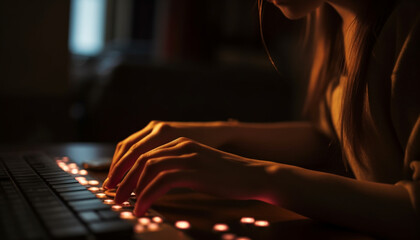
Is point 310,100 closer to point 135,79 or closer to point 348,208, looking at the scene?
point 348,208

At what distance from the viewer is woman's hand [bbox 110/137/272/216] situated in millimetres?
499

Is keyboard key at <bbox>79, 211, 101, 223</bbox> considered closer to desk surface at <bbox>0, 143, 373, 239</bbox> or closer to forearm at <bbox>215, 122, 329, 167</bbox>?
desk surface at <bbox>0, 143, 373, 239</bbox>

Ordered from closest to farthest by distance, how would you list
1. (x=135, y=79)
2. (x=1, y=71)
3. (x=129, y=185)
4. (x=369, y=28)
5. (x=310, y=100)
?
(x=129, y=185)
(x=369, y=28)
(x=310, y=100)
(x=1, y=71)
(x=135, y=79)

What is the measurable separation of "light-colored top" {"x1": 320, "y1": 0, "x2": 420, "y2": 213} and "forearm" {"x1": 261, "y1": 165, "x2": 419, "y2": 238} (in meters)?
0.04

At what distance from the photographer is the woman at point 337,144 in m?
0.50

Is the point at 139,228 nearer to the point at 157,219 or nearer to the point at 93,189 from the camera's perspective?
the point at 157,219

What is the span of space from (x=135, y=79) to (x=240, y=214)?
1391 millimetres

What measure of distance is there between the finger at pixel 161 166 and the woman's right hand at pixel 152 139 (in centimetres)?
10

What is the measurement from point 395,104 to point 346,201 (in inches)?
7.0

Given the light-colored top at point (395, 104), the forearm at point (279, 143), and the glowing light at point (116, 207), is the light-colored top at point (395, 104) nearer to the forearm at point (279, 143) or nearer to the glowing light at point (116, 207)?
the forearm at point (279, 143)

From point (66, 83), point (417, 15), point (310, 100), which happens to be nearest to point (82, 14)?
point (66, 83)

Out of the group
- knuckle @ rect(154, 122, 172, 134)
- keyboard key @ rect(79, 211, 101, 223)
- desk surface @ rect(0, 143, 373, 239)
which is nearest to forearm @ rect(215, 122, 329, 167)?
knuckle @ rect(154, 122, 172, 134)

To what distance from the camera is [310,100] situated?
1.00 m

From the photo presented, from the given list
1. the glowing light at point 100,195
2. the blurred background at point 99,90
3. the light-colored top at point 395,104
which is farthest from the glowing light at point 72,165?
the blurred background at point 99,90
